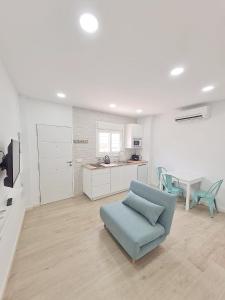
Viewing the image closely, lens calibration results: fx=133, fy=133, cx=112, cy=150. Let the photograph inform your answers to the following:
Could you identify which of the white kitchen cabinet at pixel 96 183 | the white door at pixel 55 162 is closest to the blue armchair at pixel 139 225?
the white kitchen cabinet at pixel 96 183

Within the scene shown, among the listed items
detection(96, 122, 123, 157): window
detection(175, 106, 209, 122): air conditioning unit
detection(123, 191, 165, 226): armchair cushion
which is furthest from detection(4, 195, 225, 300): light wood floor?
detection(175, 106, 209, 122): air conditioning unit

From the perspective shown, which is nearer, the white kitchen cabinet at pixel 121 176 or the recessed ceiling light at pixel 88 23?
the recessed ceiling light at pixel 88 23

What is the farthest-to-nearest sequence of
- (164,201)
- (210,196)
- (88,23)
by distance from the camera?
(210,196), (164,201), (88,23)

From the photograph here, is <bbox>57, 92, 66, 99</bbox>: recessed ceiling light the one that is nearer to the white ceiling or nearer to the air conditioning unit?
the white ceiling

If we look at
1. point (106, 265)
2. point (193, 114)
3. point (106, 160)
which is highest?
point (193, 114)

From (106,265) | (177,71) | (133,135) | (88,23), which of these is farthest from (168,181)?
(88,23)

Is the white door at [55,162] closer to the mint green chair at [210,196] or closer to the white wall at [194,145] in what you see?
the white wall at [194,145]

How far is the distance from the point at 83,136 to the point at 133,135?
5.93ft

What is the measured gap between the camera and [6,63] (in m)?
1.71

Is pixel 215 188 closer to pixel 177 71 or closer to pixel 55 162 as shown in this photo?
pixel 177 71

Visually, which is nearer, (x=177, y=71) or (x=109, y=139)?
(x=177, y=71)

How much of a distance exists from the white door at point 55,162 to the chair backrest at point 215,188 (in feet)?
11.9

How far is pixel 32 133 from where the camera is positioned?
312 cm

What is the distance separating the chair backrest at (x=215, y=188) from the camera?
10.0 feet
